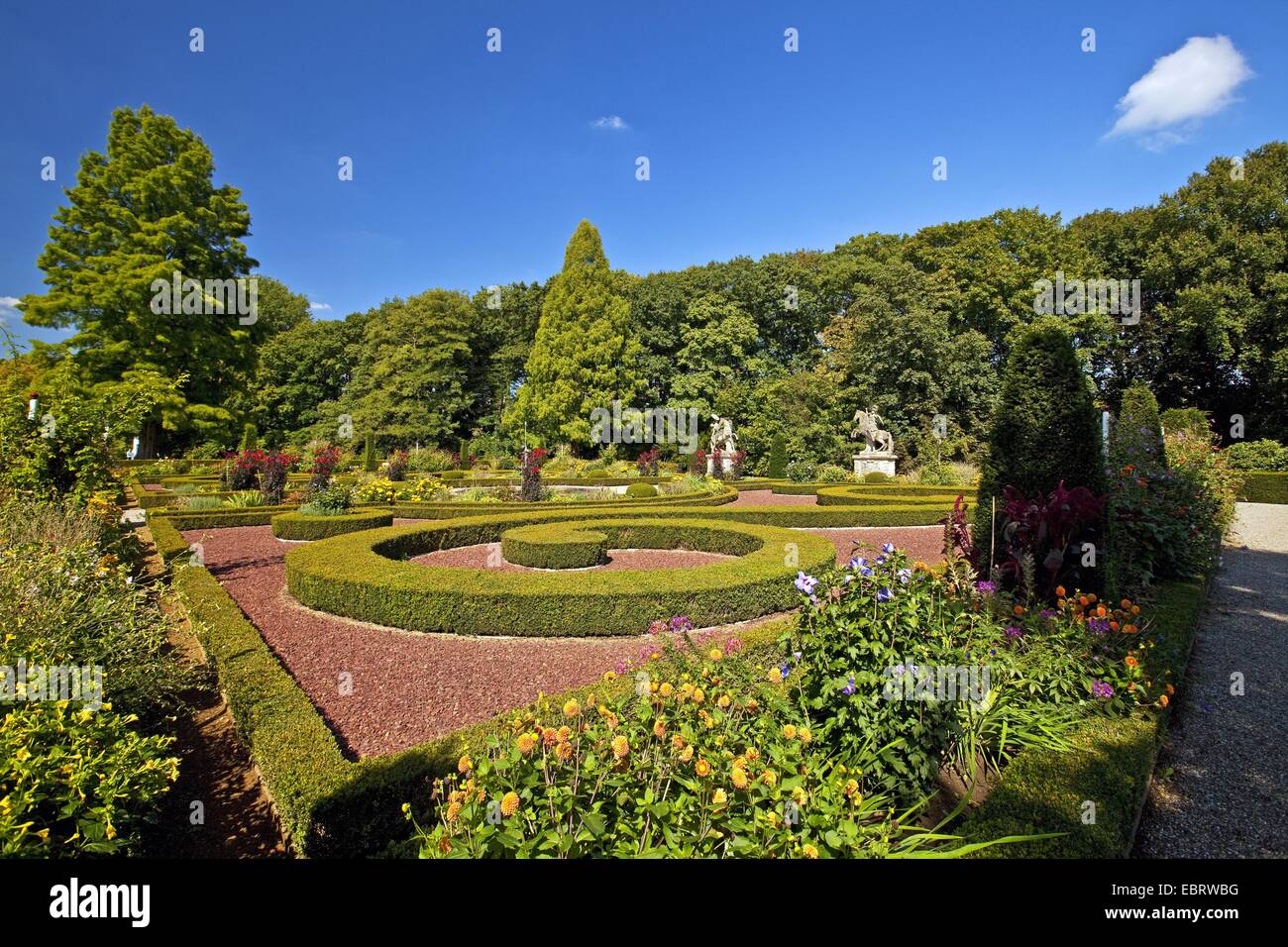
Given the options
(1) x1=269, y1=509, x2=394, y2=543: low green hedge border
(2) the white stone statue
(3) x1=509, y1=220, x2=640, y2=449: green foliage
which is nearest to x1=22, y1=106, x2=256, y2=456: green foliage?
(3) x1=509, y1=220, x2=640, y2=449: green foliage

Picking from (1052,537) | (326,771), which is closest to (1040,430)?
(1052,537)

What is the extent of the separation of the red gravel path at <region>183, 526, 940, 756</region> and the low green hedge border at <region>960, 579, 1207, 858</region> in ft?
8.93

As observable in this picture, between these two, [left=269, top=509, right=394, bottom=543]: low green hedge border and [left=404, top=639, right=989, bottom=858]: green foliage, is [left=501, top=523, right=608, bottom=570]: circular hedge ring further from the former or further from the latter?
[left=404, top=639, right=989, bottom=858]: green foliage

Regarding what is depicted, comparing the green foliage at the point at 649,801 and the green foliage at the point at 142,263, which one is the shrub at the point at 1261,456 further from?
the green foliage at the point at 142,263

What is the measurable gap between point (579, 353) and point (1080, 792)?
2945 cm

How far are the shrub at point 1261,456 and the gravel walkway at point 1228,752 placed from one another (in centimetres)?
1939

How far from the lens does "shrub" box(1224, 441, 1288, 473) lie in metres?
19.6

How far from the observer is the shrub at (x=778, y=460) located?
24125 millimetres

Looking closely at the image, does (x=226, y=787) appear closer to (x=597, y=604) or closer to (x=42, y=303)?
(x=597, y=604)

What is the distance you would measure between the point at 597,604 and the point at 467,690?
4.71 ft

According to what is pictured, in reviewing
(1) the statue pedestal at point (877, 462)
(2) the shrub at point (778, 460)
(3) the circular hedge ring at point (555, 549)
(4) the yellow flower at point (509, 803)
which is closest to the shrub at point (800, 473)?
(2) the shrub at point (778, 460)

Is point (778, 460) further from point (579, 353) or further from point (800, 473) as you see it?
point (579, 353)

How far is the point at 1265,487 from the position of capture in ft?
56.0
